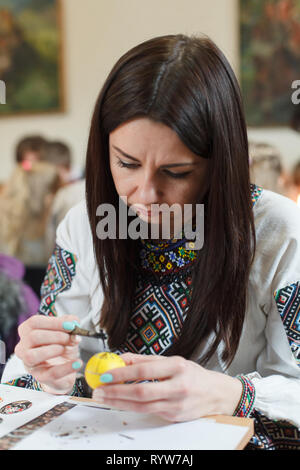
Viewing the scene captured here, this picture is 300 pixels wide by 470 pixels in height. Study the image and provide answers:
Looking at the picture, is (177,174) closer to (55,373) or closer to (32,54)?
(55,373)

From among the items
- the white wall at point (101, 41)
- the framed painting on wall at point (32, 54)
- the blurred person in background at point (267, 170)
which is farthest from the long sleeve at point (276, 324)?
the framed painting on wall at point (32, 54)

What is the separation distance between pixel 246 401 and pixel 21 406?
44cm

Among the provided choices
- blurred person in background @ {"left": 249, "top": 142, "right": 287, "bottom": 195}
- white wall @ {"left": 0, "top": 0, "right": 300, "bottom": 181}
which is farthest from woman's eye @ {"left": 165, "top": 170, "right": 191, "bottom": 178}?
white wall @ {"left": 0, "top": 0, "right": 300, "bottom": 181}

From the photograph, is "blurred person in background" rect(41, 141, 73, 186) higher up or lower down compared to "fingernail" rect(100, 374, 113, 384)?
higher up

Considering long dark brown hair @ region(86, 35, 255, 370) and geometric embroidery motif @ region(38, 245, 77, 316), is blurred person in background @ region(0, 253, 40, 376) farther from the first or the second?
long dark brown hair @ region(86, 35, 255, 370)

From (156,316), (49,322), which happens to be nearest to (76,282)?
(156,316)

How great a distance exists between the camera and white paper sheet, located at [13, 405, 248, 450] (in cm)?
92

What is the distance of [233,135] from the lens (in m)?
1.17

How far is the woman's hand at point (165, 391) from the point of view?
974mm

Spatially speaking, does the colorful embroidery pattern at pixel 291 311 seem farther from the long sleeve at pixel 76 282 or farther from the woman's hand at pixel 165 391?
the long sleeve at pixel 76 282

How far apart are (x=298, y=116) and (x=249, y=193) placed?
8.98 ft

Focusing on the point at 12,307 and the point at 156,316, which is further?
the point at 12,307

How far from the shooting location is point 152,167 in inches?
43.7
